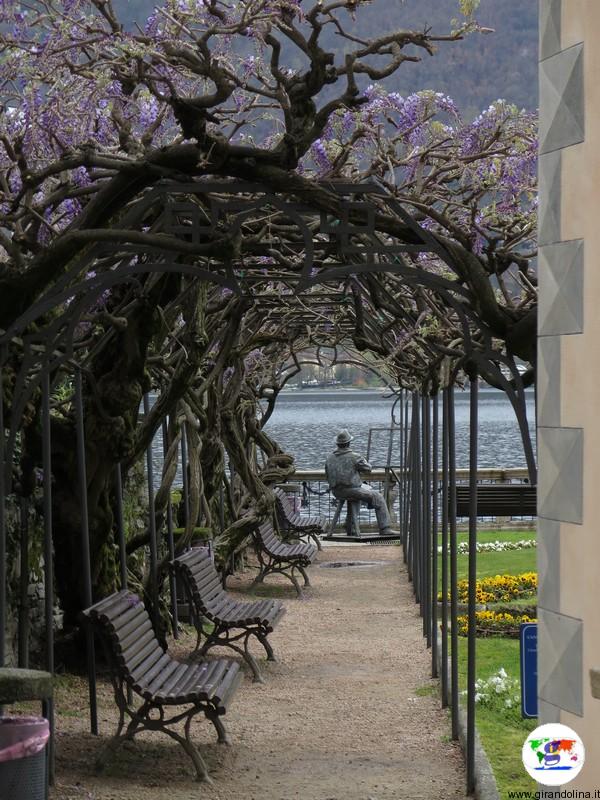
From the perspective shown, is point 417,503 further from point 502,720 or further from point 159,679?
point 159,679

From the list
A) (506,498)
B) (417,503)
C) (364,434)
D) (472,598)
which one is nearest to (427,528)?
(417,503)

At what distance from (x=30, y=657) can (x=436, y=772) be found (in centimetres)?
306

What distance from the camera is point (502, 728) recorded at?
774 centimetres

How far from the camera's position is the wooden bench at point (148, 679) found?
670 cm

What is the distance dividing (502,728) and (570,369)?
4.70m

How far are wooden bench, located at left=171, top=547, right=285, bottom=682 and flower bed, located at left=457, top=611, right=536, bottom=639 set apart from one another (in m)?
1.86

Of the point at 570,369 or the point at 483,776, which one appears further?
the point at 483,776

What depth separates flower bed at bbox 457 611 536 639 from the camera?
10828 mm

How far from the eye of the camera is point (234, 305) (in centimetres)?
1175

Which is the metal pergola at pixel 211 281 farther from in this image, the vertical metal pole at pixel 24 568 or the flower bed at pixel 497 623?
the flower bed at pixel 497 623

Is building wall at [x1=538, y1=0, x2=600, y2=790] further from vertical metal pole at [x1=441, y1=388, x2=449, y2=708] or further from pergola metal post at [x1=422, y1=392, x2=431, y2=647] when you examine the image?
pergola metal post at [x1=422, y1=392, x2=431, y2=647]

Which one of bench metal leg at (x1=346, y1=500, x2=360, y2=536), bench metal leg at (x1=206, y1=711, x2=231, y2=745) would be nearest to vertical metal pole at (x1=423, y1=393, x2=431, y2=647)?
bench metal leg at (x1=206, y1=711, x2=231, y2=745)

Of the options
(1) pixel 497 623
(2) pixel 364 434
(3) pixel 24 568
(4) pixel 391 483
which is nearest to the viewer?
(3) pixel 24 568

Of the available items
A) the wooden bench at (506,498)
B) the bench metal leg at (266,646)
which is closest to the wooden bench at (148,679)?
the bench metal leg at (266,646)
